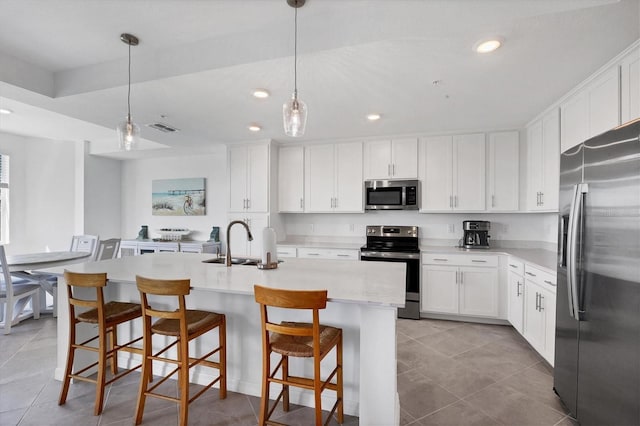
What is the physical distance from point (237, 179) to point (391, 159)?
7.46ft

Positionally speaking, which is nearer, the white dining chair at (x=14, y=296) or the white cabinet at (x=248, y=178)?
the white dining chair at (x=14, y=296)

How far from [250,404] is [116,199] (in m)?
5.66

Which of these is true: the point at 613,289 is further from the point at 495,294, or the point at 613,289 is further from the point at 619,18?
the point at 495,294

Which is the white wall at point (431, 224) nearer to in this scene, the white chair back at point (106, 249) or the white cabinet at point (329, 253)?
the white cabinet at point (329, 253)

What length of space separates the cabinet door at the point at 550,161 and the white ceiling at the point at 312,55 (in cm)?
21

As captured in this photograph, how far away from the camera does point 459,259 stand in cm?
375

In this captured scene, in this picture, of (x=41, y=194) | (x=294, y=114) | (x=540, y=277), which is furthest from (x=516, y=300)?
(x=41, y=194)

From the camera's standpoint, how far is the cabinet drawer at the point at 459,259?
3652 mm

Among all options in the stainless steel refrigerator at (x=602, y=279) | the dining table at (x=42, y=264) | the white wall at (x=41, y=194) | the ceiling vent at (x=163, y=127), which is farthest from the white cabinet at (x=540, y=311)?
the white wall at (x=41, y=194)

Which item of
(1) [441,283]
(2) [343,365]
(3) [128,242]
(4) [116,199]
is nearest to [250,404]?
(2) [343,365]

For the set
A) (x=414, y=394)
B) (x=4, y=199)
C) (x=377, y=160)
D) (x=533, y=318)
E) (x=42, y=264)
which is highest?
(x=377, y=160)

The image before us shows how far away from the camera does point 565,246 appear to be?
6.57 feet

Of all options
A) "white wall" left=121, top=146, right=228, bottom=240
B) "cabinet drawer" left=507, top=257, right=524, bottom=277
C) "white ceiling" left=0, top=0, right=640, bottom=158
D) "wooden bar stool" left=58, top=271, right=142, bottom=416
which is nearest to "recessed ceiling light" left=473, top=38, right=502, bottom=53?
"white ceiling" left=0, top=0, right=640, bottom=158

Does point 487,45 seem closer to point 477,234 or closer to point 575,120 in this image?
point 575,120
